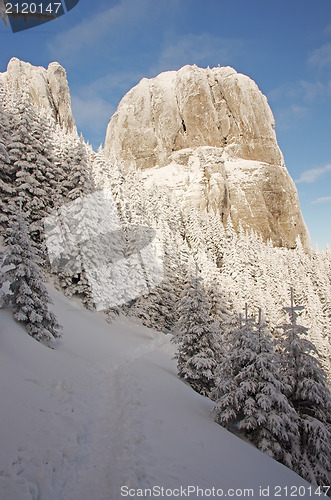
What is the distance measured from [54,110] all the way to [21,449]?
116660 mm

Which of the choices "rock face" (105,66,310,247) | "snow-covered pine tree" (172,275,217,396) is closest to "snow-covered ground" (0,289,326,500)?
"snow-covered pine tree" (172,275,217,396)

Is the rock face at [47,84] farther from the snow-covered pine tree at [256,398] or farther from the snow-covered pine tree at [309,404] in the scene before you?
the snow-covered pine tree at [309,404]

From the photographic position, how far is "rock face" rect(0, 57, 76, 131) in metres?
96.1

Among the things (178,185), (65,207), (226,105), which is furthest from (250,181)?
(65,207)

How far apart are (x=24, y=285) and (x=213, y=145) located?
11032cm

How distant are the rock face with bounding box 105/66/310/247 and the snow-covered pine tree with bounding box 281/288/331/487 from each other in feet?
260

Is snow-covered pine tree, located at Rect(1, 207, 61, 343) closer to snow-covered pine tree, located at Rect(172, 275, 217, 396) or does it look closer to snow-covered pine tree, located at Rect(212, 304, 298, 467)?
snow-covered pine tree, located at Rect(172, 275, 217, 396)

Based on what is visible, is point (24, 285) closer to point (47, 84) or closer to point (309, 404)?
point (309, 404)

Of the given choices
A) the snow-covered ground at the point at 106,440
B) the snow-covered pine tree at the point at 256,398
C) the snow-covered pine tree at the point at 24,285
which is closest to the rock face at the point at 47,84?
the snow-covered pine tree at the point at 24,285

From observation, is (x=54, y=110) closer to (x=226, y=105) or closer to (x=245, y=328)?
(x=226, y=105)

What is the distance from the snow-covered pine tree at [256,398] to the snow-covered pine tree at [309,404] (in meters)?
0.55

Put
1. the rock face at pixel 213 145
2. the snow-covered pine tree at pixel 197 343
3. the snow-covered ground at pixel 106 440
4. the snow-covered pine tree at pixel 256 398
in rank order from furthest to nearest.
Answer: the rock face at pixel 213 145, the snow-covered pine tree at pixel 197 343, the snow-covered pine tree at pixel 256 398, the snow-covered ground at pixel 106 440

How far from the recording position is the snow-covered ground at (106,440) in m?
Result: 5.37

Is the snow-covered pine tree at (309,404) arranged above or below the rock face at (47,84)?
below
